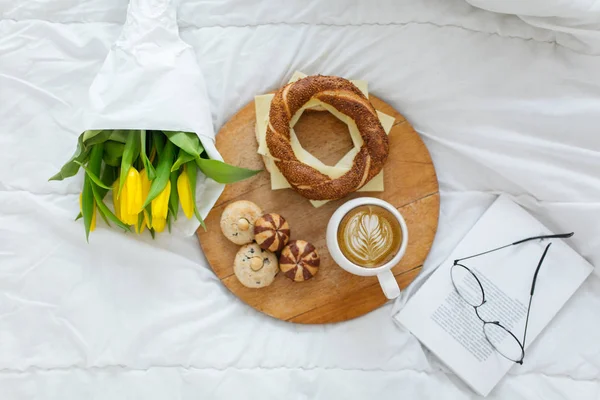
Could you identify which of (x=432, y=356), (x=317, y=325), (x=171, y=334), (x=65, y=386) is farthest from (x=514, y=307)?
(x=65, y=386)

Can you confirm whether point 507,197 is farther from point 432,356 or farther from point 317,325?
point 317,325

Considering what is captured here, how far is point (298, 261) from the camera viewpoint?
1.00 metres

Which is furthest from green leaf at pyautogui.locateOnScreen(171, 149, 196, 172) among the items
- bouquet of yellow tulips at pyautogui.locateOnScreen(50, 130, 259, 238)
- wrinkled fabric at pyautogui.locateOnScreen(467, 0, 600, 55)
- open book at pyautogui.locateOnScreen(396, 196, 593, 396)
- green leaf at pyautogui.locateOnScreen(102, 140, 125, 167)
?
wrinkled fabric at pyautogui.locateOnScreen(467, 0, 600, 55)

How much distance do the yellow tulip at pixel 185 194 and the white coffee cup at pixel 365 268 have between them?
26 centimetres

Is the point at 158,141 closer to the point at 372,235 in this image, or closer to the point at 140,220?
the point at 140,220

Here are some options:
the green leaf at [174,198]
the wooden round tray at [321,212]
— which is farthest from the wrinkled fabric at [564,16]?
the green leaf at [174,198]

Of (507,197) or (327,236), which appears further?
(507,197)

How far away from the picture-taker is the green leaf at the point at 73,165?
983mm

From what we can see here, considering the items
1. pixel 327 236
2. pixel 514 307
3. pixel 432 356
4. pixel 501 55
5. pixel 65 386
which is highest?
pixel 501 55

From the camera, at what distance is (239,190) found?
1063 millimetres

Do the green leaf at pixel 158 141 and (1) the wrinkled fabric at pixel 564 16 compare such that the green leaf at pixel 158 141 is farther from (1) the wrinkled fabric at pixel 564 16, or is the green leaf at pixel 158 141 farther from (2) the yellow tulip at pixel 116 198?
(1) the wrinkled fabric at pixel 564 16

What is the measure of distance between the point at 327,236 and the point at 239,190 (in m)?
0.19

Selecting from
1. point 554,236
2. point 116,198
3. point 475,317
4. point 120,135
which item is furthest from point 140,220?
point 554,236

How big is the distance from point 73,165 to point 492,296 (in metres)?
0.83
